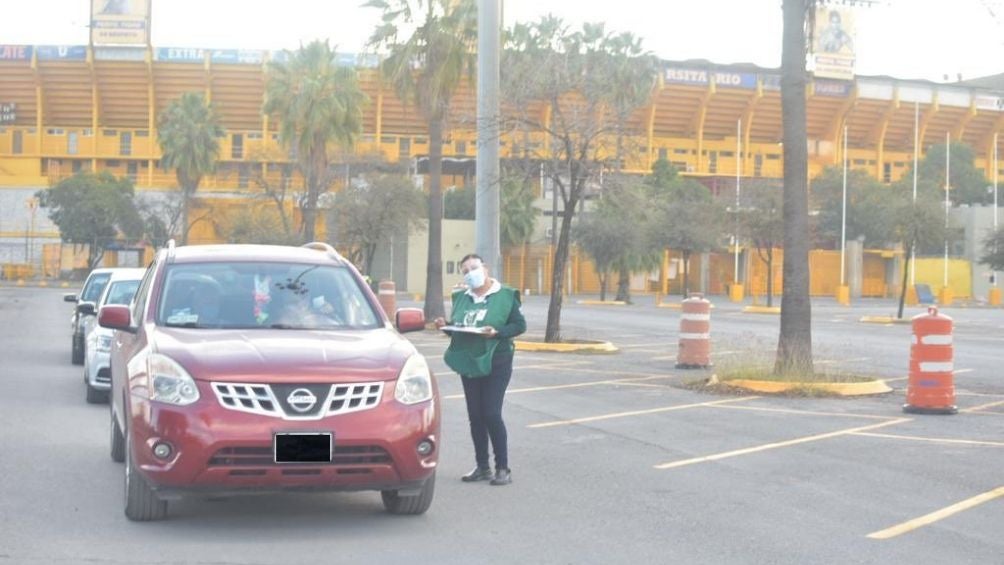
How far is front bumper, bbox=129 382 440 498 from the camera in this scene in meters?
7.15

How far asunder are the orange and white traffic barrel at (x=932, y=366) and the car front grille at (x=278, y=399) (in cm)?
849

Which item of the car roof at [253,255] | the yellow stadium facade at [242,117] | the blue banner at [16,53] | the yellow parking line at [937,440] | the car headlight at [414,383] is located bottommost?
the yellow parking line at [937,440]

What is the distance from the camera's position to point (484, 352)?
9414 mm

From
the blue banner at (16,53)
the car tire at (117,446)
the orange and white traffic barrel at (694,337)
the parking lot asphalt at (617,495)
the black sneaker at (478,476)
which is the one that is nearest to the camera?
the parking lot asphalt at (617,495)

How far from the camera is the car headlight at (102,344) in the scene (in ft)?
47.3

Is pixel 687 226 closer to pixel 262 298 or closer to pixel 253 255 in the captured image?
pixel 253 255

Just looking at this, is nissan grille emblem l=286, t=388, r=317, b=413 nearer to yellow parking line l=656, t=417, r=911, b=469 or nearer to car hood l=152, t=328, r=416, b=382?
car hood l=152, t=328, r=416, b=382

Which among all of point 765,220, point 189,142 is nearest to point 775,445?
point 765,220

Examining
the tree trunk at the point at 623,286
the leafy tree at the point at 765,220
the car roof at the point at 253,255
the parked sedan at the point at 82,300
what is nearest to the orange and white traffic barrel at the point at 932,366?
the car roof at the point at 253,255

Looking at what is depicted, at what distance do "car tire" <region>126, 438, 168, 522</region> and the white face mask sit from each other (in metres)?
2.82

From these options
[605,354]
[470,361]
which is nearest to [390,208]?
[605,354]

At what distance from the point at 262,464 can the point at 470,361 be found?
8.35 ft

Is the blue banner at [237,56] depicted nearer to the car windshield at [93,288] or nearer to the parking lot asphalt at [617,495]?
the car windshield at [93,288]

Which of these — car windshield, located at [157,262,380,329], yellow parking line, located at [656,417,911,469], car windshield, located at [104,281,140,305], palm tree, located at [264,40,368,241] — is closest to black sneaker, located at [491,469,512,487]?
Result: yellow parking line, located at [656,417,911,469]
